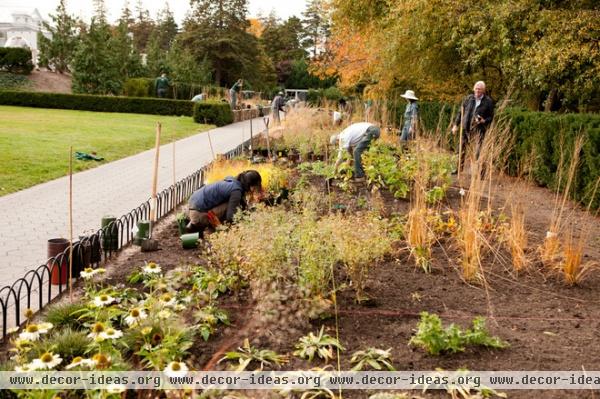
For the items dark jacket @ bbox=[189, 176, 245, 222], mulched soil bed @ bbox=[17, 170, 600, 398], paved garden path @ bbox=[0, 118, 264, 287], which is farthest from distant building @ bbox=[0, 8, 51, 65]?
mulched soil bed @ bbox=[17, 170, 600, 398]

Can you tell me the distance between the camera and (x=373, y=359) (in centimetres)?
319

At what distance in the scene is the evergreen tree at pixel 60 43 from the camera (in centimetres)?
3628

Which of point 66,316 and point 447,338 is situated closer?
point 447,338

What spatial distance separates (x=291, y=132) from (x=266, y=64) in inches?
1705

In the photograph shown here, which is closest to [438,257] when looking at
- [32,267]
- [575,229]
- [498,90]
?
[575,229]

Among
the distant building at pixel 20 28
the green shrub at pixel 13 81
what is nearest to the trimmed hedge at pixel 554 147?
the green shrub at pixel 13 81

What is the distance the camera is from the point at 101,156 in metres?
12.6

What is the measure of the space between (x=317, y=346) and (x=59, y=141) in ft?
40.9

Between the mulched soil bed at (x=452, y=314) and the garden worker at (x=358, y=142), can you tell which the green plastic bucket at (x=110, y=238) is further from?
the garden worker at (x=358, y=142)

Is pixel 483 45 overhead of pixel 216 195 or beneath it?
overhead

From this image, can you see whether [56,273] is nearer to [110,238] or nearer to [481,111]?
[110,238]

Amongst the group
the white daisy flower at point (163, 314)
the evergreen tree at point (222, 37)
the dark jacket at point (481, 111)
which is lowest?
the white daisy flower at point (163, 314)

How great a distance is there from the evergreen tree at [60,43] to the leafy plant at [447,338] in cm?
3687

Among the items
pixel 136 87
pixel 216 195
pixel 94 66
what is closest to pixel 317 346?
pixel 216 195
